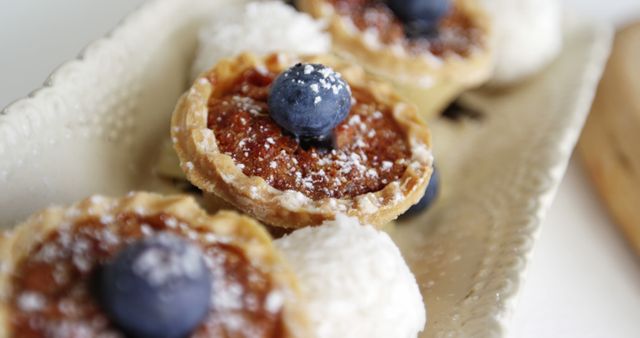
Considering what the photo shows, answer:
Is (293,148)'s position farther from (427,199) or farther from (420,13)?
(420,13)

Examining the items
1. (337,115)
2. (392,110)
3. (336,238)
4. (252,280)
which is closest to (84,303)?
(252,280)

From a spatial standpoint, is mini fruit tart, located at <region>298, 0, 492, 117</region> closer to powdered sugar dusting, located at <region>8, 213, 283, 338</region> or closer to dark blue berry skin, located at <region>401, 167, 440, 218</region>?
dark blue berry skin, located at <region>401, 167, 440, 218</region>

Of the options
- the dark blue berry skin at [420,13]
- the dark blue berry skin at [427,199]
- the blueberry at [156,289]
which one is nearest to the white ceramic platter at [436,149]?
the dark blue berry skin at [427,199]

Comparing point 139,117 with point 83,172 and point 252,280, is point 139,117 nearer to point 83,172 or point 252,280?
point 83,172

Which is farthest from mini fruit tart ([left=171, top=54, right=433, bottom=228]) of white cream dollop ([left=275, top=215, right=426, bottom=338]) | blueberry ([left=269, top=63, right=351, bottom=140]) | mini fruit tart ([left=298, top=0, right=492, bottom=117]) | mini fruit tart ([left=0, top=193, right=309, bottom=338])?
mini fruit tart ([left=298, top=0, right=492, bottom=117])

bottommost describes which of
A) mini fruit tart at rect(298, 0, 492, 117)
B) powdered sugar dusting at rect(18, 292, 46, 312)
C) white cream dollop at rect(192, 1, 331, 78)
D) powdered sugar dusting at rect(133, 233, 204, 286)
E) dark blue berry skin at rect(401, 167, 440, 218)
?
dark blue berry skin at rect(401, 167, 440, 218)

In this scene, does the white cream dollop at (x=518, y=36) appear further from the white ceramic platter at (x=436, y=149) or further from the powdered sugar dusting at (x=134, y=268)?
the powdered sugar dusting at (x=134, y=268)
